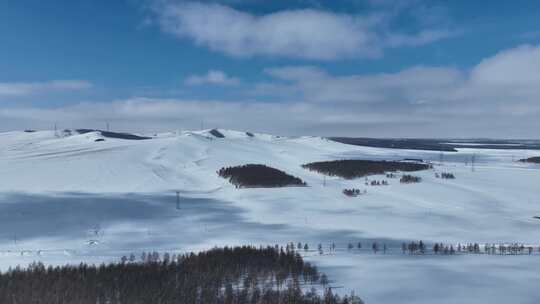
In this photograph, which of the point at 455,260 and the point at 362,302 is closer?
the point at 362,302

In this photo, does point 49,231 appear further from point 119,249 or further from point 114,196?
point 114,196

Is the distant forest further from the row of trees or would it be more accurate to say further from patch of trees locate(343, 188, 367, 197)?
the row of trees

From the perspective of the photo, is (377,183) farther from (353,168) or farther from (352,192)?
(353,168)

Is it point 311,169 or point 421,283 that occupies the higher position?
point 311,169

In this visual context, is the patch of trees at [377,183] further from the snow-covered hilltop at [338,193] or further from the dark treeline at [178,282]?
the dark treeline at [178,282]

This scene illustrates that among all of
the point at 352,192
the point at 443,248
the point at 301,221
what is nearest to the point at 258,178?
the point at 352,192

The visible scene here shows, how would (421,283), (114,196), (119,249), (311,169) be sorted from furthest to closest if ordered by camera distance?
1. (311,169)
2. (114,196)
3. (119,249)
4. (421,283)

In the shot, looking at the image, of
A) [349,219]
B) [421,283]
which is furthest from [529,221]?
[421,283]
